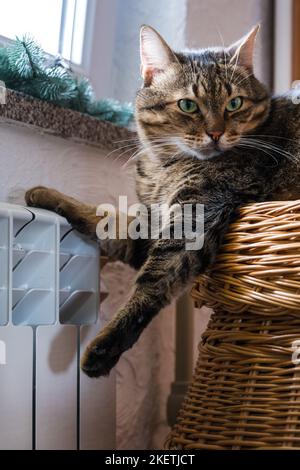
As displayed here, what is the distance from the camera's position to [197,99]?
3.24 feet

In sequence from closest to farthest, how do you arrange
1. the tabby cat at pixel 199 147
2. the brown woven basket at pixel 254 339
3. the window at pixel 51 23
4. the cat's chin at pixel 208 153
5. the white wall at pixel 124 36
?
the brown woven basket at pixel 254 339
the tabby cat at pixel 199 147
the cat's chin at pixel 208 153
the window at pixel 51 23
the white wall at pixel 124 36

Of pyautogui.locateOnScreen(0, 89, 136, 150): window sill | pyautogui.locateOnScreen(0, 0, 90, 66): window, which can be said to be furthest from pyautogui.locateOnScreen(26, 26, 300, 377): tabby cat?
pyautogui.locateOnScreen(0, 0, 90, 66): window

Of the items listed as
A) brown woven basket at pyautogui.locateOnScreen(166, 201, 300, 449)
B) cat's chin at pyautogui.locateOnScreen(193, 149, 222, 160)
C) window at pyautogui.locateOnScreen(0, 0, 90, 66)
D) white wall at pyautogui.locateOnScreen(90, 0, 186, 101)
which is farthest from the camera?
white wall at pyautogui.locateOnScreen(90, 0, 186, 101)

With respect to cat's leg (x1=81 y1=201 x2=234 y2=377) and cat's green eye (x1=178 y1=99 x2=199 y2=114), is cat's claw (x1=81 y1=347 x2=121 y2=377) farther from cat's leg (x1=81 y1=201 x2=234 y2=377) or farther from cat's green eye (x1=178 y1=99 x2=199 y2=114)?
cat's green eye (x1=178 y1=99 x2=199 y2=114)

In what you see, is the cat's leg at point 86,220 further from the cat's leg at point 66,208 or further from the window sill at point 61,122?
the window sill at point 61,122

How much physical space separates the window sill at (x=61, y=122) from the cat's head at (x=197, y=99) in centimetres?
14

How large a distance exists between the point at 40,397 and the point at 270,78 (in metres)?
1.13

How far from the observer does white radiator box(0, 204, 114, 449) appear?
804mm

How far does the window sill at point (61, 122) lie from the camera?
3.31 feet

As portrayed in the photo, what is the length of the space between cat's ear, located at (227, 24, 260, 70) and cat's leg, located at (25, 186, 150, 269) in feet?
1.09

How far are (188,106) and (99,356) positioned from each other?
1.45ft

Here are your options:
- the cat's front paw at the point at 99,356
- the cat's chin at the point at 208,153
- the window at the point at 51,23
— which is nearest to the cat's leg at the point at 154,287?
the cat's front paw at the point at 99,356
